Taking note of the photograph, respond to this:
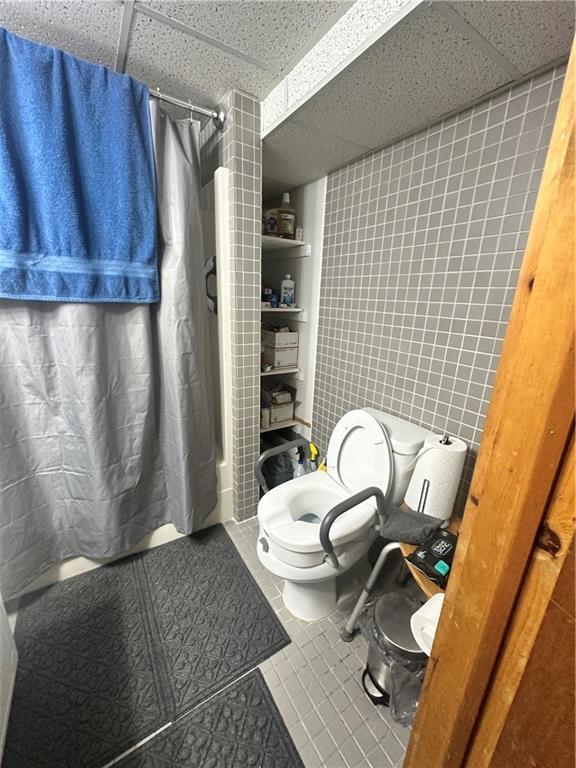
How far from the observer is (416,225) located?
1.12 metres

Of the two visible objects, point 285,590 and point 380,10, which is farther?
point 285,590

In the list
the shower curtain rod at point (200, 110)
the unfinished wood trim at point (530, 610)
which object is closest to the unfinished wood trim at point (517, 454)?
the unfinished wood trim at point (530, 610)

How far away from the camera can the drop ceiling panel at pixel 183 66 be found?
2.83 feet

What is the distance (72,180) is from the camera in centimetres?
95

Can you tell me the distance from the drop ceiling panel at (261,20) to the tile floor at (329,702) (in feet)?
6.45

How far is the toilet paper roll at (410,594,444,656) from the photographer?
65 centimetres

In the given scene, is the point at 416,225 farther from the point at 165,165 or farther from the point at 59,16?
the point at 59,16

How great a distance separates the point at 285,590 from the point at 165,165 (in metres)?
1.78

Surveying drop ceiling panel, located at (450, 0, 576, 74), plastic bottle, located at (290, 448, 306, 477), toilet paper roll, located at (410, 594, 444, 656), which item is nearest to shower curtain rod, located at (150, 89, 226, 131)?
drop ceiling panel, located at (450, 0, 576, 74)

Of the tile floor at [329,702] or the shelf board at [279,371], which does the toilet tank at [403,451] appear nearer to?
the tile floor at [329,702]

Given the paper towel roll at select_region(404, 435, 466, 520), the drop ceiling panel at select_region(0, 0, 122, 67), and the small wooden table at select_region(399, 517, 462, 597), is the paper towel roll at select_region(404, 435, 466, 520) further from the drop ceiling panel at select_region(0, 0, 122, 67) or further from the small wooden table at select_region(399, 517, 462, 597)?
the drop ceiling panel at select_region(0, 0, 122, 67)

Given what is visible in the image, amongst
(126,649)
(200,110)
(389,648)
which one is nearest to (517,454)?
(389,648)

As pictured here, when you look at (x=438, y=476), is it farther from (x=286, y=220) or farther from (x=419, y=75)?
(x=286, y=220)

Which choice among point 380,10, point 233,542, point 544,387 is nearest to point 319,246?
point 380,10
